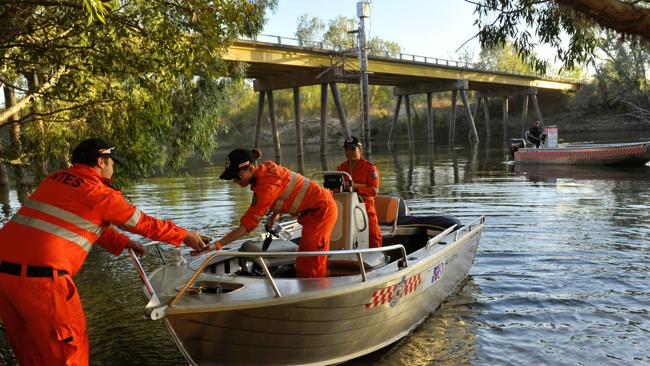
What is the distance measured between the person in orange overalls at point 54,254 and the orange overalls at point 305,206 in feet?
4.57

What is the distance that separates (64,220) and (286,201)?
6.61 feet

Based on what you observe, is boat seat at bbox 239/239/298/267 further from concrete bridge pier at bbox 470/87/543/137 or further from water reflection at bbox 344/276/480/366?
concrete bridge pier at bbox 470/87/543/137

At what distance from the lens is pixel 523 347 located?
5793mm

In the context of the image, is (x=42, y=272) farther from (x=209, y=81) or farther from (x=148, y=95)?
(x=209, y=81)

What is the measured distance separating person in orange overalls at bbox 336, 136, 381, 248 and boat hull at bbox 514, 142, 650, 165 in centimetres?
1910

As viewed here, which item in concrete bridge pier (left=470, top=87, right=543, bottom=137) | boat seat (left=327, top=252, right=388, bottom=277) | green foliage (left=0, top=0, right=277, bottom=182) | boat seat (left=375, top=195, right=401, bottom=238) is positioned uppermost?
concrete bridge pier (left=470, top=87, right=543, bottom=137)

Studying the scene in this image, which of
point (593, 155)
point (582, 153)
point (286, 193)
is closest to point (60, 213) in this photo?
point (286, 193)

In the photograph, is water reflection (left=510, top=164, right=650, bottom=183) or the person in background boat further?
the person in background boat

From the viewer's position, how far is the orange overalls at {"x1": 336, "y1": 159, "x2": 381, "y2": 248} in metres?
Result: 7.13

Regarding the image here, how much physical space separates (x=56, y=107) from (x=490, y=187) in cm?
1402

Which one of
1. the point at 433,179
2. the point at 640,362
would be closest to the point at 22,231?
the point at 640,362

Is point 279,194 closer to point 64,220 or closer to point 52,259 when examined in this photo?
point 64,220

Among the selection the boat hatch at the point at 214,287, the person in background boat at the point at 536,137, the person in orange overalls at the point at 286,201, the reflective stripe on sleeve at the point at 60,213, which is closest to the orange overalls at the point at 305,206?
the person in orange overalls at the point at 286,201

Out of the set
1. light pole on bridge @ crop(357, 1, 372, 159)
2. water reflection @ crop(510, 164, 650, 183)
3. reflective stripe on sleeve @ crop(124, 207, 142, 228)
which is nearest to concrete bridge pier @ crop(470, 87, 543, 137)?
light pole on bridge @ crop(357, 1, 372, 159)
